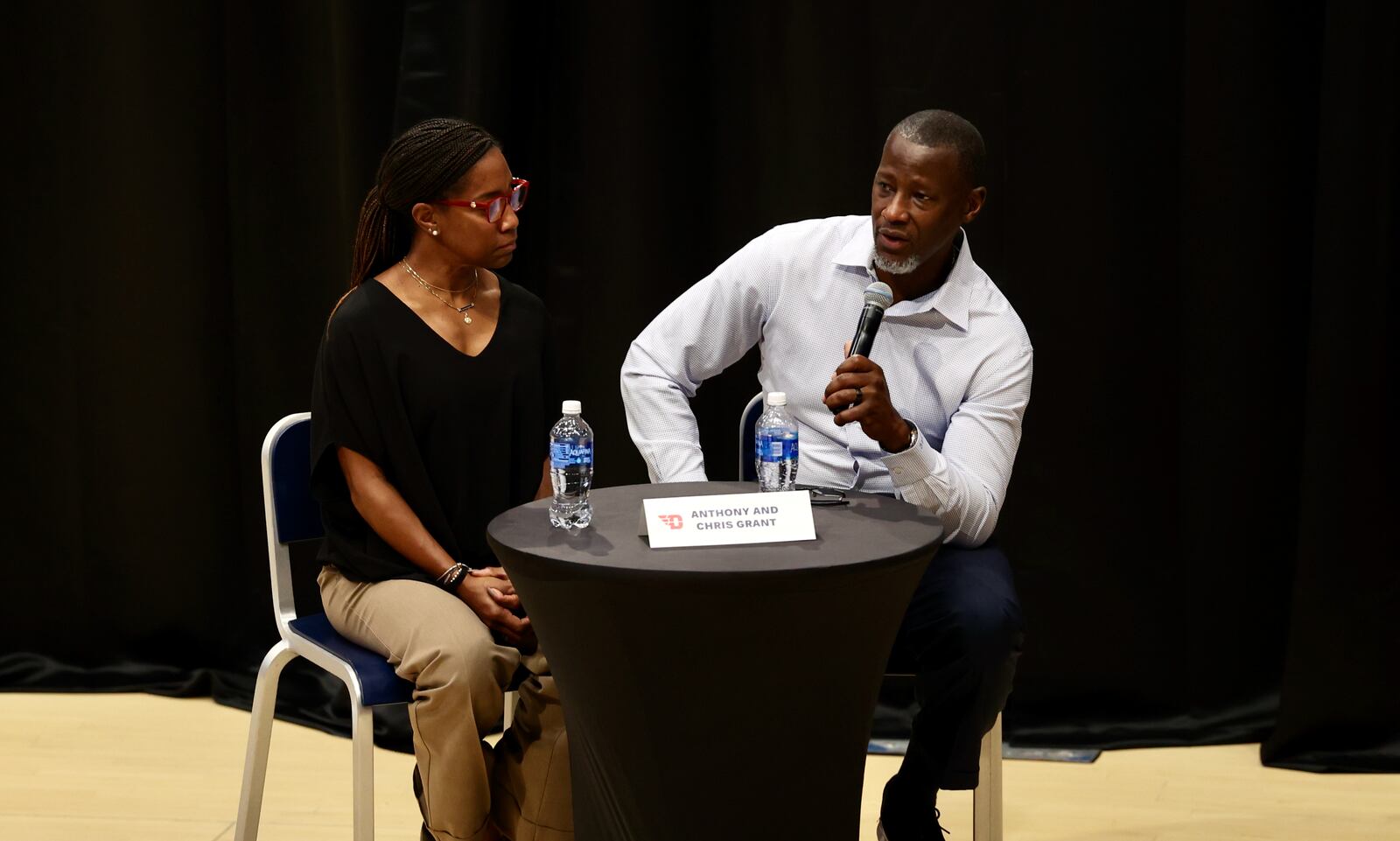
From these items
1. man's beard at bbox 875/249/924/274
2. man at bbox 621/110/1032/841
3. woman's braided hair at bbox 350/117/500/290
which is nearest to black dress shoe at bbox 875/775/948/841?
man at bbox 621/110/1032/841

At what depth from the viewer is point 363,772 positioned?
2465mm

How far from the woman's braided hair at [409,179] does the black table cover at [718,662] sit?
74cm

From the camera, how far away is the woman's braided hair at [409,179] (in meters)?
2.72

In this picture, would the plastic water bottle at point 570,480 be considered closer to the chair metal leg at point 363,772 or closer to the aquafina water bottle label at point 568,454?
the aquafina water bottle label at point 568,454

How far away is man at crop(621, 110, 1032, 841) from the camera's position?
8.48 feet

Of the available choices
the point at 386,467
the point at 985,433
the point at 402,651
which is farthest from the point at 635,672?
the point at 985,433

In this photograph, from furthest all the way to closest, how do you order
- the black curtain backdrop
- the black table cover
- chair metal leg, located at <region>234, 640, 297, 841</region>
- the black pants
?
the black curtain backdrop, chair metal leg, located at <region>234, 640, 297, 841</region>, the black pants, the black table cover

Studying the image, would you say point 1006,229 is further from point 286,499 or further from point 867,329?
point 286,499

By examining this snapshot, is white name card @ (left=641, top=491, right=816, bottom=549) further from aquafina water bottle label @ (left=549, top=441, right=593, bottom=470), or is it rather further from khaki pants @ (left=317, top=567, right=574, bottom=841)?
khaki pants @ (left=317, top=567, right=574, bottom=841)

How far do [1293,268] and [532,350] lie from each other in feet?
6.07

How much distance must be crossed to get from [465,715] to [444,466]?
1.58 feet

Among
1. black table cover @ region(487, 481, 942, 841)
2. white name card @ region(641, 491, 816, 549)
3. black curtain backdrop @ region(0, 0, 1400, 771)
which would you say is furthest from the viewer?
black curtain backdrop @ region(0, 0, 1400, 771)

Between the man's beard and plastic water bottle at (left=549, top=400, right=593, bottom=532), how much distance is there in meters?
0.75

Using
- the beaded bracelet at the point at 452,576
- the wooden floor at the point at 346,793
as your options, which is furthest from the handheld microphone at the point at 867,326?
the wooden floor at the point at 346,793
